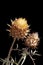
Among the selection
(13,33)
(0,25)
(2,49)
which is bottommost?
(13,33)

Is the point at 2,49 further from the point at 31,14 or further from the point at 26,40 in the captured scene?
the point at 26,40

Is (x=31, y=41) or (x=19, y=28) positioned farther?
(x=31, y=41)

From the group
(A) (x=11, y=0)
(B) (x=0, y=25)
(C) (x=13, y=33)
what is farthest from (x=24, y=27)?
(A) (x=11, y=0)

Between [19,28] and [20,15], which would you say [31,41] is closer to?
[19,28]

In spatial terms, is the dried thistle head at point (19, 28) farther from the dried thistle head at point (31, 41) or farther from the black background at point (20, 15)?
the black background at point (20, 15)

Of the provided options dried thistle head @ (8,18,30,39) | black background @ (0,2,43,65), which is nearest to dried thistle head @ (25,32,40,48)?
dried thistle head @ (8,18,30,39)

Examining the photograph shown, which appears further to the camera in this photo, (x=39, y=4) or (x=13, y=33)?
(x=39, y=4)

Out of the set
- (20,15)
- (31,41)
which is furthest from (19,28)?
(20,15)

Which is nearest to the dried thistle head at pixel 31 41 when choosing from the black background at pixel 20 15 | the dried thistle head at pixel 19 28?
the dried thistle head at pixel 19 28
